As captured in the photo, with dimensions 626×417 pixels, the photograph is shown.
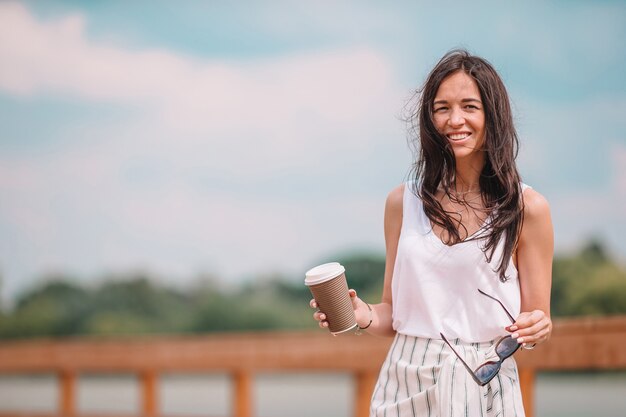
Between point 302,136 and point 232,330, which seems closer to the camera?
point 232,330

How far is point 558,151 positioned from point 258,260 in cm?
419

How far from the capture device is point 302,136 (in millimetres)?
Answer: 13055

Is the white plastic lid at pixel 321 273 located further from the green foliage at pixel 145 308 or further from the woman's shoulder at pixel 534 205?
the green foliage at pixel 145 308

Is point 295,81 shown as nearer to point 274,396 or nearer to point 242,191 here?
point 242,191

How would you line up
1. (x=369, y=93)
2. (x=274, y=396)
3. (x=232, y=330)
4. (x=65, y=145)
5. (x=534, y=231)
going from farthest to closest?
(x=65, y=145), (x=369, y=93), (x=232, y=330), (x=274, y=396), (x=534, y=231)

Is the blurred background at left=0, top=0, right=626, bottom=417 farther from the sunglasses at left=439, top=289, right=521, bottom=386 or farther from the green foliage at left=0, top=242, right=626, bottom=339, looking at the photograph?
the sunglasses at left=439, top=289, right=521, bottom=386

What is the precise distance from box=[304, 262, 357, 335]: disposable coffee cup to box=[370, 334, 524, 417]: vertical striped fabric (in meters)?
0.14

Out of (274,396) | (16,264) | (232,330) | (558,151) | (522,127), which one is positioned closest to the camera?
(522,127)

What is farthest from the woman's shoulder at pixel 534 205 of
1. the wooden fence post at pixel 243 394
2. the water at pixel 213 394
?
the wooden fence post at pixel 243 394

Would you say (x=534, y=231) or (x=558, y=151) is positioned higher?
(x=558, y=151)

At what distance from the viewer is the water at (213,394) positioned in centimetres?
395

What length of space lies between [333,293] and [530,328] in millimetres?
388

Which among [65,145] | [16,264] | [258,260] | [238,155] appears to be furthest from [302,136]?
[16,264]

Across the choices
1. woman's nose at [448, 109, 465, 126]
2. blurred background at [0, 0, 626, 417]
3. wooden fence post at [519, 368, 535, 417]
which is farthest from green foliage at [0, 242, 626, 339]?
woman's nose at [448, 109, 465, 126]
